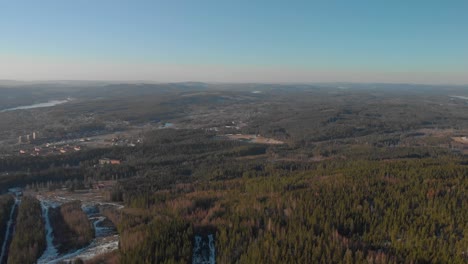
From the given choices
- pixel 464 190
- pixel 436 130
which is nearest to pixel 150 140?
pixel 464 190

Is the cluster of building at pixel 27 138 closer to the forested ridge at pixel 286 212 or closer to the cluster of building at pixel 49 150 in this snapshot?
the cluster of building at pixel 49 150

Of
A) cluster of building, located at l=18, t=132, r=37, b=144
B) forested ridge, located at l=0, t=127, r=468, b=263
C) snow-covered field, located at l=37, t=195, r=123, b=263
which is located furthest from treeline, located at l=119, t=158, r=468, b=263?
cluster of building, located at l=18, t=132, r=37, b=144

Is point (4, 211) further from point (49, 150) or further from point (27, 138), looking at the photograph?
point (27, 138)

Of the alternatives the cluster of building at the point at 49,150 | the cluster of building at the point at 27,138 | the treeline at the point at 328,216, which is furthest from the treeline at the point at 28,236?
the cluster of building at the point at 27,138

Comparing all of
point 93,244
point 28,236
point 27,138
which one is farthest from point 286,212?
point 27,138

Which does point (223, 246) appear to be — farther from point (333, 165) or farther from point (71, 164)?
point (71, 164)

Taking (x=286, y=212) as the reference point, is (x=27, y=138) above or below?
below

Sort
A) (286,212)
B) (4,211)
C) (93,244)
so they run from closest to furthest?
(93,244) → (286,212) → (4,211)

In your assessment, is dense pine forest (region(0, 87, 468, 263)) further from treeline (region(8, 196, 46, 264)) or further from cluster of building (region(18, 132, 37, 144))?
cluster of building (region(18, 132, 37, 144))
